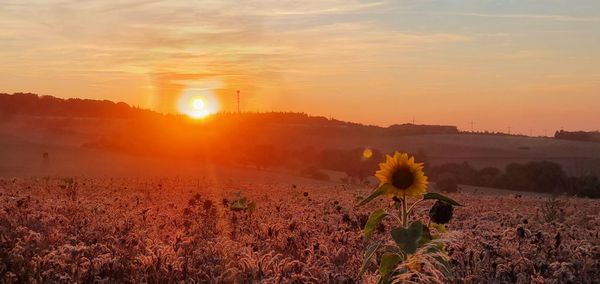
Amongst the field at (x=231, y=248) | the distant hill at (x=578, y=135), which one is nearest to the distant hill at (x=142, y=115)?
the distant hill at (x=578, y=135)

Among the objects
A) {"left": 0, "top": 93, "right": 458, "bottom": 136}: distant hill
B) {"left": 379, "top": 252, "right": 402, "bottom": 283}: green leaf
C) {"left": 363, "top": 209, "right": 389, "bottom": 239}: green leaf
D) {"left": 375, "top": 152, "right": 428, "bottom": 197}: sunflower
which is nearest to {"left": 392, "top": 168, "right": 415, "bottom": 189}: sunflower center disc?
{"left": 375, "top": 152, "right": 428, "bottom": 197}: sunflower

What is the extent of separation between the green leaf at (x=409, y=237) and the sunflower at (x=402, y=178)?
2.53 ft

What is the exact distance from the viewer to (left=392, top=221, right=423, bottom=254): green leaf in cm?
456

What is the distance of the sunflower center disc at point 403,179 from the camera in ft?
18.0

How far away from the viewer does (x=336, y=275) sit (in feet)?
19.8

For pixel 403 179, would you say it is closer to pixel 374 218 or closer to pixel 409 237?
pixel 374 218

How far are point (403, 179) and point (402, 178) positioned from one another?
11 millimetres

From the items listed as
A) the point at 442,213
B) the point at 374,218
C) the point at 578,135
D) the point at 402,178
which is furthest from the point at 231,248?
the point at 578,135

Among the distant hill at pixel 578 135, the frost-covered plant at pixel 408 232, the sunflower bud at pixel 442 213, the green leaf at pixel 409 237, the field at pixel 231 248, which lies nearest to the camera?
the frost-covered plant at pixel 408 232

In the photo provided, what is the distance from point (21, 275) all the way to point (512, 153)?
101096 mm

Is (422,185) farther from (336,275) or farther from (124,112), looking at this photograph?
(124,112)

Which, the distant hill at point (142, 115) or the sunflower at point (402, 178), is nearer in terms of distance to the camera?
the sunflower at point (402, 178)

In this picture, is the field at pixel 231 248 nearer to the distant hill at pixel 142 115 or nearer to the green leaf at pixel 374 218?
the green leaf at pixel 374 218

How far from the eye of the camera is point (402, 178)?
550 cm
